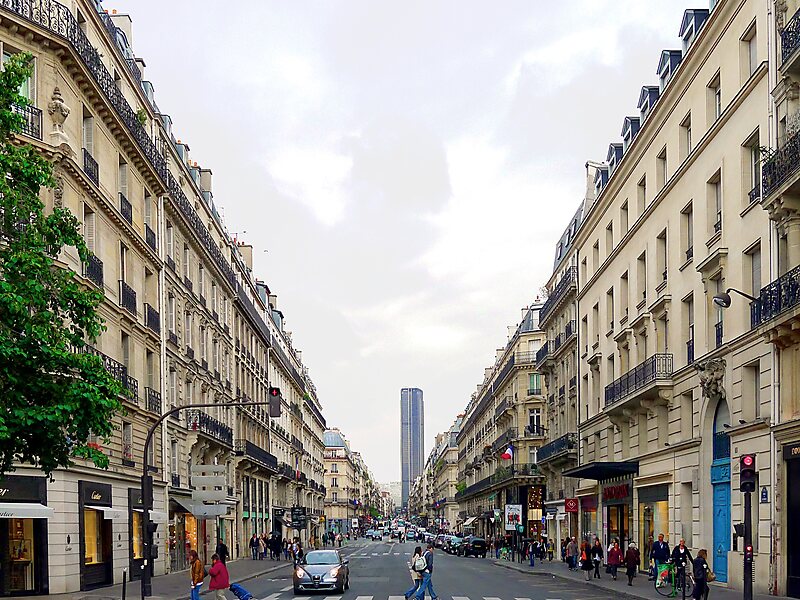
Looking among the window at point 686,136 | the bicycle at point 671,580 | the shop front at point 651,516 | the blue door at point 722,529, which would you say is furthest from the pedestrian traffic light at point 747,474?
the shop front at point 651,516

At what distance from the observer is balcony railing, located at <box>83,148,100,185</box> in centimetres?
3316

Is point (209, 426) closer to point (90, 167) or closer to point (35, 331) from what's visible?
point (90, 167)

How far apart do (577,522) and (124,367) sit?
105 feet

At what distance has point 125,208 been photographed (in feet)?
125

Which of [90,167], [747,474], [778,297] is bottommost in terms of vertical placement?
[747,474]

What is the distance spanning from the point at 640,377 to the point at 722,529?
9.15 m

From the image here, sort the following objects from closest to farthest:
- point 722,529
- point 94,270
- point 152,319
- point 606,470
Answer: point 722,529 → point 94,270 → point 152,319 → point 606,470

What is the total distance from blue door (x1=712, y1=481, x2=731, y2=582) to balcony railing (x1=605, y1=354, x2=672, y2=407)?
5746 millimetres

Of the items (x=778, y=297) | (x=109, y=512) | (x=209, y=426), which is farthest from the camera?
(x=209, y=426)

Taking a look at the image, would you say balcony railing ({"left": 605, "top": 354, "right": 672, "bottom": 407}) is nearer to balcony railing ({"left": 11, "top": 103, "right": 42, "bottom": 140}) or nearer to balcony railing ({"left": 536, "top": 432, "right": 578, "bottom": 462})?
balcony railing ({"left": 536, "top": 432, "right": 578, "bottom": 462})

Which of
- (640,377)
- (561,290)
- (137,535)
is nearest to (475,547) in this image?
(561,290)

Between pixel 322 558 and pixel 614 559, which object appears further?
pixel 614 559

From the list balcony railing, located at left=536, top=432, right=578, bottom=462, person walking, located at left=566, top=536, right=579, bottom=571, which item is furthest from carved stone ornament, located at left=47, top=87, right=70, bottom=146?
balcony railing, located at left=536, top=432, right=578, bottom=462

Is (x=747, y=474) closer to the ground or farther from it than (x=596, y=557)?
farther from it
